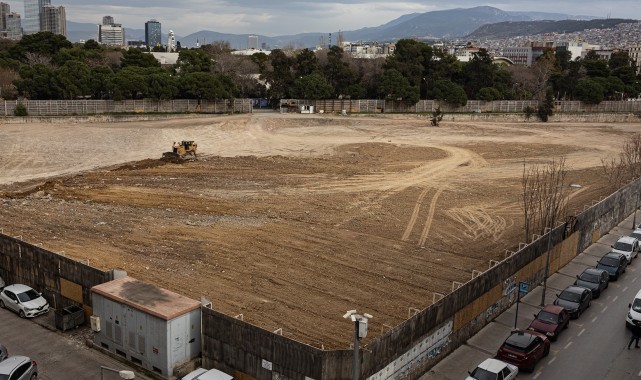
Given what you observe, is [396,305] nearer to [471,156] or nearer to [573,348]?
[573,348]

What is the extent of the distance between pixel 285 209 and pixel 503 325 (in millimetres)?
17736

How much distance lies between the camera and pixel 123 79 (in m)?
76.6

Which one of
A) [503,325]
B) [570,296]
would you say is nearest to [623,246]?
[570,296]

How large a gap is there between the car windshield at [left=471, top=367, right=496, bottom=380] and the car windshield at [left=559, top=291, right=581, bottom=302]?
7855 mm

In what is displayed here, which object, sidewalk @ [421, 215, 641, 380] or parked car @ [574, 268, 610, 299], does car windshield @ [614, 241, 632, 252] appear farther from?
parked car @ [574, 268, 610, 299]

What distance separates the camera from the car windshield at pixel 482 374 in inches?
660

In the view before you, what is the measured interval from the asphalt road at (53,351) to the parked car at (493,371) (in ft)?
33.3

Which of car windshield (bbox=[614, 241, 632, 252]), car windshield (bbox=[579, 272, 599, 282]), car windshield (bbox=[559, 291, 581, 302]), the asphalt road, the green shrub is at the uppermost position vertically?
the green shrub

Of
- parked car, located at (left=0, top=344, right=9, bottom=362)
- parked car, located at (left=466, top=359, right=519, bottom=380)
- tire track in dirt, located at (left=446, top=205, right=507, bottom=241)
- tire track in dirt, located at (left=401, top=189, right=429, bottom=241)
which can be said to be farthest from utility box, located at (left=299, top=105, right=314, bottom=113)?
parked car, located at (left=466, top=359, right=519, bottom=380)

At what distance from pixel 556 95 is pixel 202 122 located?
72670 mm

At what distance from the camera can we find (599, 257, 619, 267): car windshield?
88.9 ft

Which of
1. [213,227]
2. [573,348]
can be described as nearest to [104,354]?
[213,227]

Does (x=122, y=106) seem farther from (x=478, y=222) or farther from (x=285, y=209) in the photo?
(x=478, y=222)

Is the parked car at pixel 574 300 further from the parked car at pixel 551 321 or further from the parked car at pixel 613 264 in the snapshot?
the parked car at pixel 613 264
